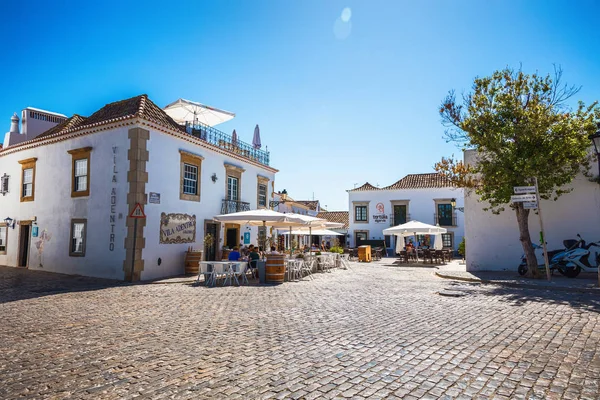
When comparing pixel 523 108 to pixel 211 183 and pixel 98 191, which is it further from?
pixel 98 191

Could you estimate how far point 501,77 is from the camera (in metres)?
13.3

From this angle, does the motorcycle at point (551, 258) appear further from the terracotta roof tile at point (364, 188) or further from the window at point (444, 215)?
the terracotta roof tile at point (364, 188)

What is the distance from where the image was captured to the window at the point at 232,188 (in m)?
18.2

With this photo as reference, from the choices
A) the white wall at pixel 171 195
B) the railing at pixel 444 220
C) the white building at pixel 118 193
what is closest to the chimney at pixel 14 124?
the white building at pixel 118 193

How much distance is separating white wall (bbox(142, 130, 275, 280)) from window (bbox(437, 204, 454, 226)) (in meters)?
22.2

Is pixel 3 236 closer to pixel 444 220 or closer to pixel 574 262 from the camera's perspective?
pixel 574 262

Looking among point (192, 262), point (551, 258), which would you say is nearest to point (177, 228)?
point (192, 262)

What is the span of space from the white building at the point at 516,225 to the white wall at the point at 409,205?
16.5m

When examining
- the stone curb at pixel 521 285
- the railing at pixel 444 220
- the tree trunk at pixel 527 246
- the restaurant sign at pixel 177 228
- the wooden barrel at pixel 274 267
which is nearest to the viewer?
A: the stone curb at pixel 521 285

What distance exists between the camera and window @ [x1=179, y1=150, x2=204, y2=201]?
1528cm

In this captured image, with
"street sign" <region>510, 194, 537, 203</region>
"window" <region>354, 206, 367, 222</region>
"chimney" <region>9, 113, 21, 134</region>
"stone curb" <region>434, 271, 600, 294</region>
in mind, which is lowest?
"stone curb" <region>434, 271, 600, 294</region>

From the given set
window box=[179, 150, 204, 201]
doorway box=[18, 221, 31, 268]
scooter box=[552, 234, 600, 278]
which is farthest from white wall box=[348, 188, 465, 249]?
doorway box=[18, 221, 31, 268]

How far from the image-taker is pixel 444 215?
109 ft

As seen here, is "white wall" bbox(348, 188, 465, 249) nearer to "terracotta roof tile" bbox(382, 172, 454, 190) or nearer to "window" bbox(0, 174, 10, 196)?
"terracotta roof tile" bbox(382, 172, 454, 190)
